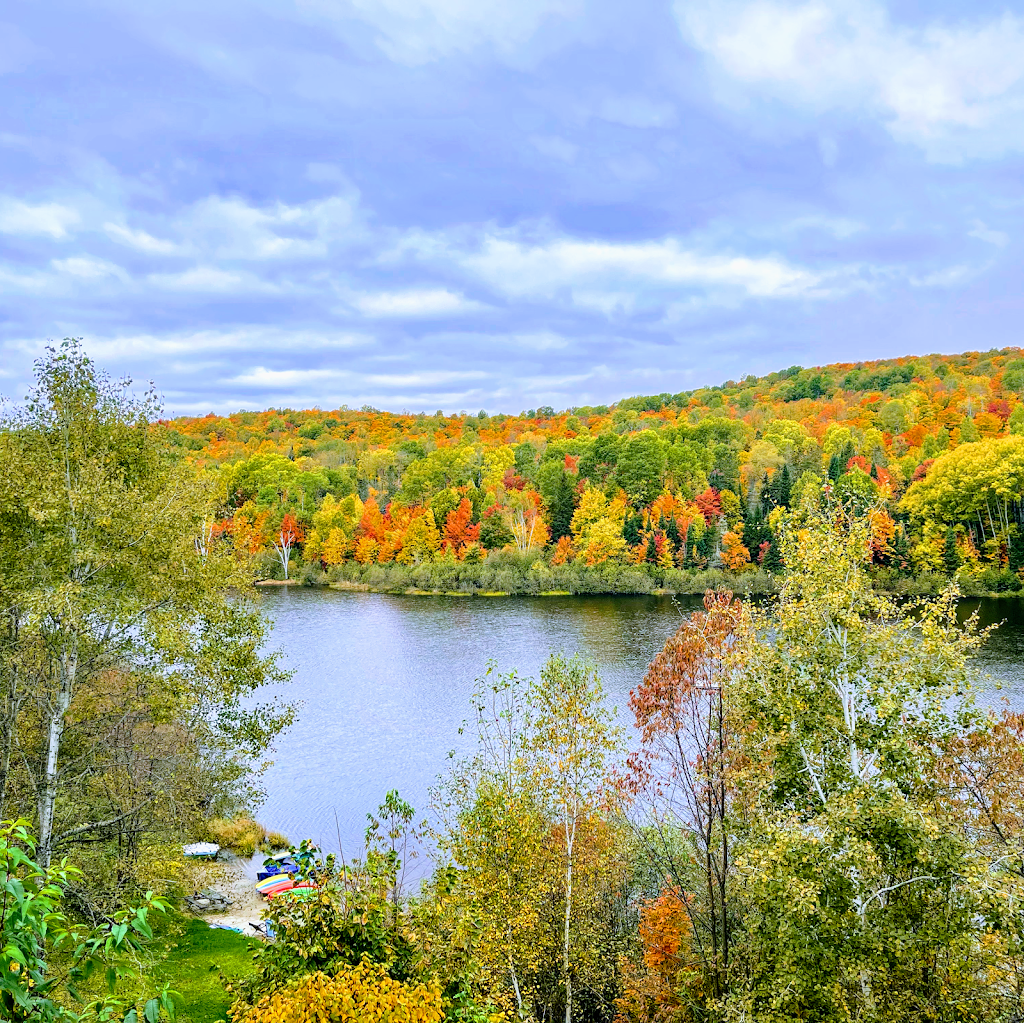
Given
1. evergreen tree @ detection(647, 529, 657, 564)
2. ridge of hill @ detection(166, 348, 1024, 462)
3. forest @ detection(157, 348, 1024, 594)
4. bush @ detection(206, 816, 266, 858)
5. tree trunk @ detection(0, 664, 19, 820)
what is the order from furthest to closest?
1. ridge of hill @ detection(166, 348, 1024, 462)
2. evergreen tree @ detection(647, 529, 657, 564)
3. forest @ detection(157, 348, 1024, 594)
4. bush @ detection(206, 816, 266, 858)
5. tree trunk @ detection(0, 664, 19, 820)

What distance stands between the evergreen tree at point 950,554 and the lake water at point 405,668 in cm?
572

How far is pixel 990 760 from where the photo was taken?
13.0 meters

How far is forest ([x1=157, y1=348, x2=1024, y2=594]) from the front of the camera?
2549 inches

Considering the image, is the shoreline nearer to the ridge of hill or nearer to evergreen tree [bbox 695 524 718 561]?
evergreen tree [bbox 695 524 718 561]

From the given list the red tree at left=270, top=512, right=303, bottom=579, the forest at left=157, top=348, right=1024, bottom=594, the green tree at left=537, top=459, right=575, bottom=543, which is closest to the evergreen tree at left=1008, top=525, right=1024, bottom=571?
the forest at left=157, top=348, right=1024, bottom=594

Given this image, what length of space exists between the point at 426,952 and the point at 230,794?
18.2 metres

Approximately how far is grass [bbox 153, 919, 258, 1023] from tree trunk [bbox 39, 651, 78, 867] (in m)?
2.93

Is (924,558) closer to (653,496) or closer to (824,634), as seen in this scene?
(653,496)

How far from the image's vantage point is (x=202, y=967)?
15.0 meters

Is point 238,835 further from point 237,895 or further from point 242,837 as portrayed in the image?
point 237,895

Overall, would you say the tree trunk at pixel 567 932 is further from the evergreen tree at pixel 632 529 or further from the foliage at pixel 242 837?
the evergreen tree at pixel 632 529

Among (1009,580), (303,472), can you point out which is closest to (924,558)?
(1009,580)

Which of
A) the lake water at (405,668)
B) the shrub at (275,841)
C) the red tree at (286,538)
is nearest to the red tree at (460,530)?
the lake water at (405,668)

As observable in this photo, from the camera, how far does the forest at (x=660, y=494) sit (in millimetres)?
64750
